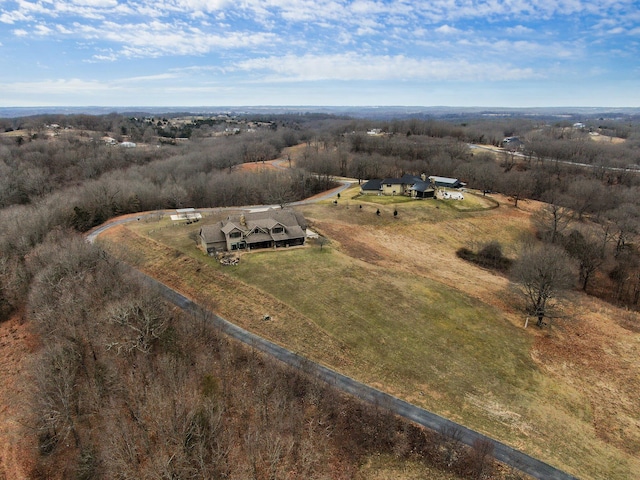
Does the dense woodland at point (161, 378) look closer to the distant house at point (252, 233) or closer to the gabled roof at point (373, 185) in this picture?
the distant house at point (252, 233)

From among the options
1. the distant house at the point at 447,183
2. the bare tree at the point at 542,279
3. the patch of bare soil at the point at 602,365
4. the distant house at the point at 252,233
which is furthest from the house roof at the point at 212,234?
the distant house at the point at 447,183

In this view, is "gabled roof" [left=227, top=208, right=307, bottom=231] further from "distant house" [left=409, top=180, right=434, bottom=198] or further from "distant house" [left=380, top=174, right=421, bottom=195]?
"distant house" [left=409, top=180, right=434, bottom=198]

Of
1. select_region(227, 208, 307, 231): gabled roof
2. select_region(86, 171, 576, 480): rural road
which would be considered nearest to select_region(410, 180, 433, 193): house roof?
select_region(227, 208, 307, 231): gabled roof

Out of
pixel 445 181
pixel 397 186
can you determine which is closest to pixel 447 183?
pixel 445 181

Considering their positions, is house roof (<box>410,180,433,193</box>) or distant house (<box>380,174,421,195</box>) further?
distant house (<box>380,174,421,195</box>)

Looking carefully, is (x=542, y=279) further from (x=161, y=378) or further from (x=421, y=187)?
(x=421, y=187)

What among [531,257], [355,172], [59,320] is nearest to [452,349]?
[531,257]

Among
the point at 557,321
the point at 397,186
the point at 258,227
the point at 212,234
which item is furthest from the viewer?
the point at 397,186
